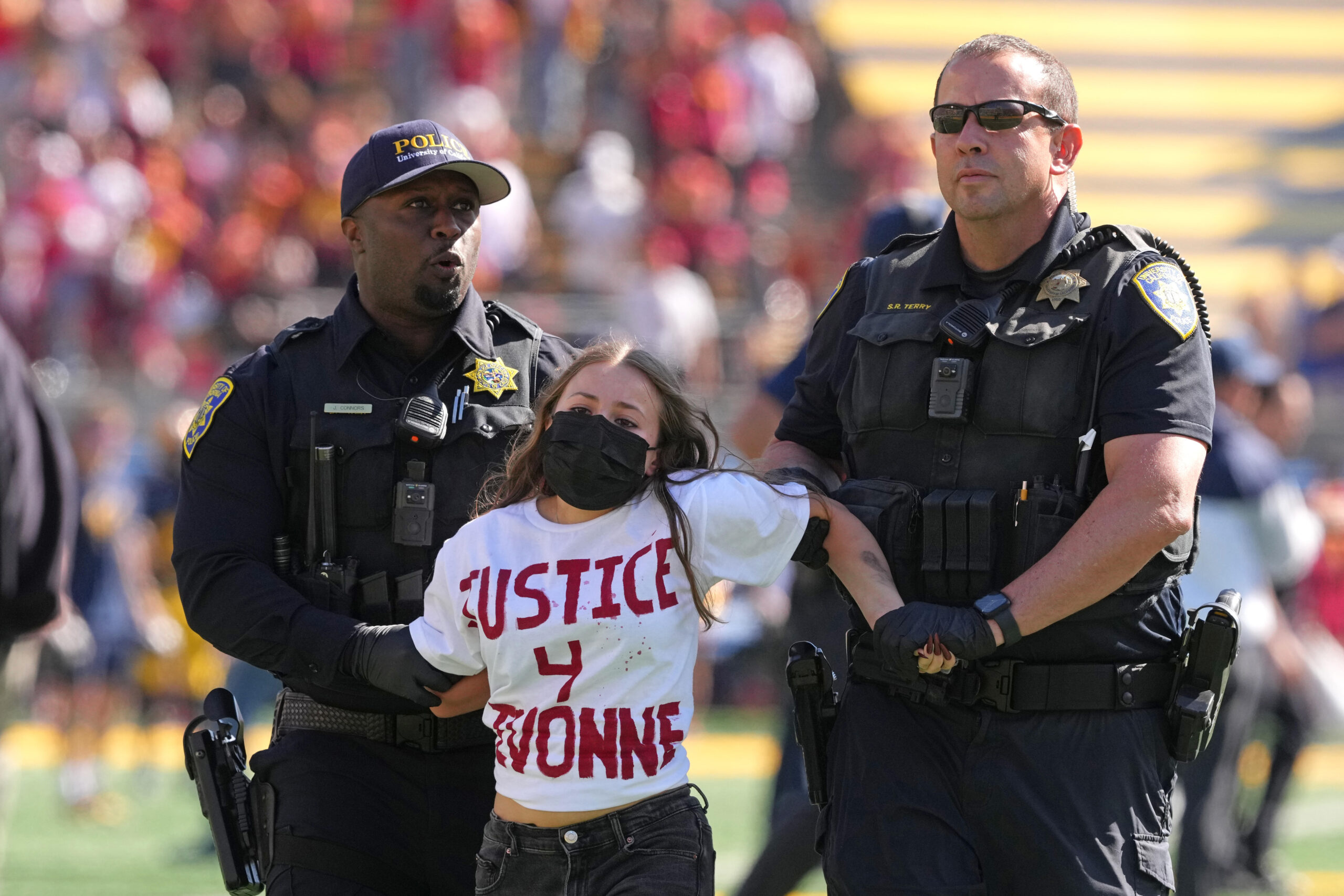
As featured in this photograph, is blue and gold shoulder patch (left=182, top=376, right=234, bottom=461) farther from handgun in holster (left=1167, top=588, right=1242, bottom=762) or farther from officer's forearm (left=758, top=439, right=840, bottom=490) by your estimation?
handgun in holster (left=1167, top=588, right=1242, bottom=762)

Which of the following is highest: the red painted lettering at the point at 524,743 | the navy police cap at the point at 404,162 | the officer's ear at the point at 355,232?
the navy police cap at the point at 404,162

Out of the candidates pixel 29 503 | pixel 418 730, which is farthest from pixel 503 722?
pixel 29 503

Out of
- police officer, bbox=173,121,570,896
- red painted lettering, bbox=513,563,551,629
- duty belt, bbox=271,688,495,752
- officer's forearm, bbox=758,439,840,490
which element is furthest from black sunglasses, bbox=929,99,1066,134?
duty belt, bbox=271,688,495,752

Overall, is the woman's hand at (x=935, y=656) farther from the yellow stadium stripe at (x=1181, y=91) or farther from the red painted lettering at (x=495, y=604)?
the yellow stadium stripe at (x=1181, y=91)

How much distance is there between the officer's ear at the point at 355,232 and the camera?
3.80m

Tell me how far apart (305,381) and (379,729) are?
2.47 ft

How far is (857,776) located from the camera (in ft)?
11.1

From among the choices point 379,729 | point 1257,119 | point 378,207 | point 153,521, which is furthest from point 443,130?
point 1257,119

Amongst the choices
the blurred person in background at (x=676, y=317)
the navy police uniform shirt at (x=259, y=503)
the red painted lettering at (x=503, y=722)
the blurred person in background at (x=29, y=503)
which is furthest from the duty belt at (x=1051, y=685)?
the blurred person in background at (x=676, y=317)

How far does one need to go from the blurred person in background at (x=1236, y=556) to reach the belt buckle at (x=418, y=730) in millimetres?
2751

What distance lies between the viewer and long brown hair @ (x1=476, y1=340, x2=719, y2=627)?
336 centimetres

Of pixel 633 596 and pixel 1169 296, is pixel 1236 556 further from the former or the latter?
pixel 633 596

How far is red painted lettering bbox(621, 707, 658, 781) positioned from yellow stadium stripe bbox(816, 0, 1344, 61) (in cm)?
1745

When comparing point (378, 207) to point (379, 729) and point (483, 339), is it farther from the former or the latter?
point (379, 729)
